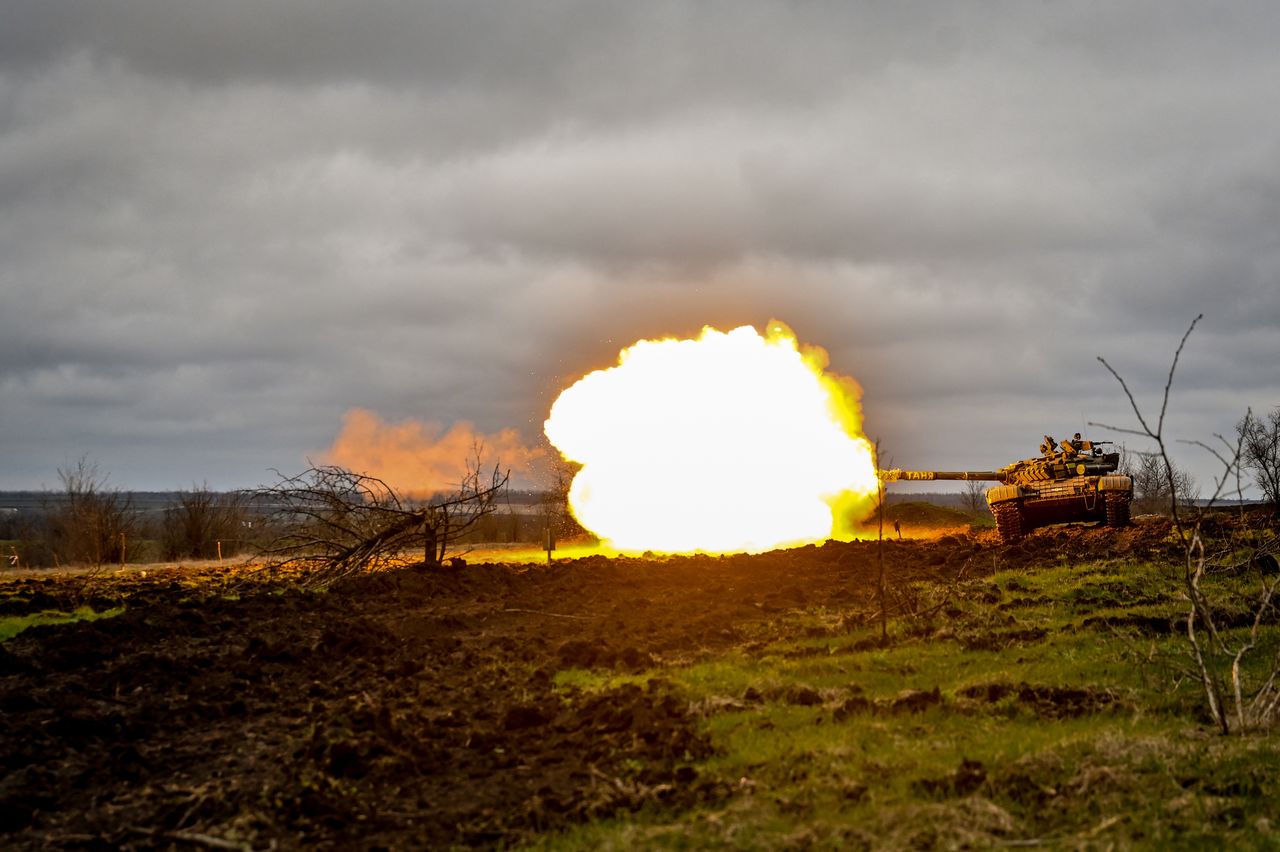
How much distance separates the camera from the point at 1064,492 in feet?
127

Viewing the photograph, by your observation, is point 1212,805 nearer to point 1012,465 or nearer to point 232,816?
point 232,816

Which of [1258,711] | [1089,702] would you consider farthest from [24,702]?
[1258,711]

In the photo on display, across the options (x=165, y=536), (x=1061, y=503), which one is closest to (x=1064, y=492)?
(x=1061, y=503)

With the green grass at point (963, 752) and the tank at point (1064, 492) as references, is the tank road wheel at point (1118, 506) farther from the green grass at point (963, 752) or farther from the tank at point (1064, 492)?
the green grass at point (963, 752)

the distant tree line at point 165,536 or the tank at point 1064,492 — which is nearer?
the tank at point 1064,492

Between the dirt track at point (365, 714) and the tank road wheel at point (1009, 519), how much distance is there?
60.4ft

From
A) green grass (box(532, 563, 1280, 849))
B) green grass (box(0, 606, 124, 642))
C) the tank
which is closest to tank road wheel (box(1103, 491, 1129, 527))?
the tank

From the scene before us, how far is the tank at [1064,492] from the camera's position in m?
37.5

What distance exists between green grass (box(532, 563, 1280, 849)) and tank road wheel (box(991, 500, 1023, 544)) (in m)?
23.6

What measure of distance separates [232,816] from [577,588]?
1431 cm

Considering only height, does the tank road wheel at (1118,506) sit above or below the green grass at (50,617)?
above

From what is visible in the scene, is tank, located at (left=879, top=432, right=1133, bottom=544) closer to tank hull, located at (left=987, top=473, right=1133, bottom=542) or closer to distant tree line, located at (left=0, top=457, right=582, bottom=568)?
tank hull, located at (left=987, top=473, right=1133, bottom=542)

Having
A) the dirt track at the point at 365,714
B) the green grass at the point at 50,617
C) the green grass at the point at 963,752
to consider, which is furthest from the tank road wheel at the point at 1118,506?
the green grass at the point at 50,617

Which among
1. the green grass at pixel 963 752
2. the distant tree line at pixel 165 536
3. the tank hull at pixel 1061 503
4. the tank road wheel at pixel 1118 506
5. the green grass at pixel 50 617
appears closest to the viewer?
the green grass at pixel 963 752
